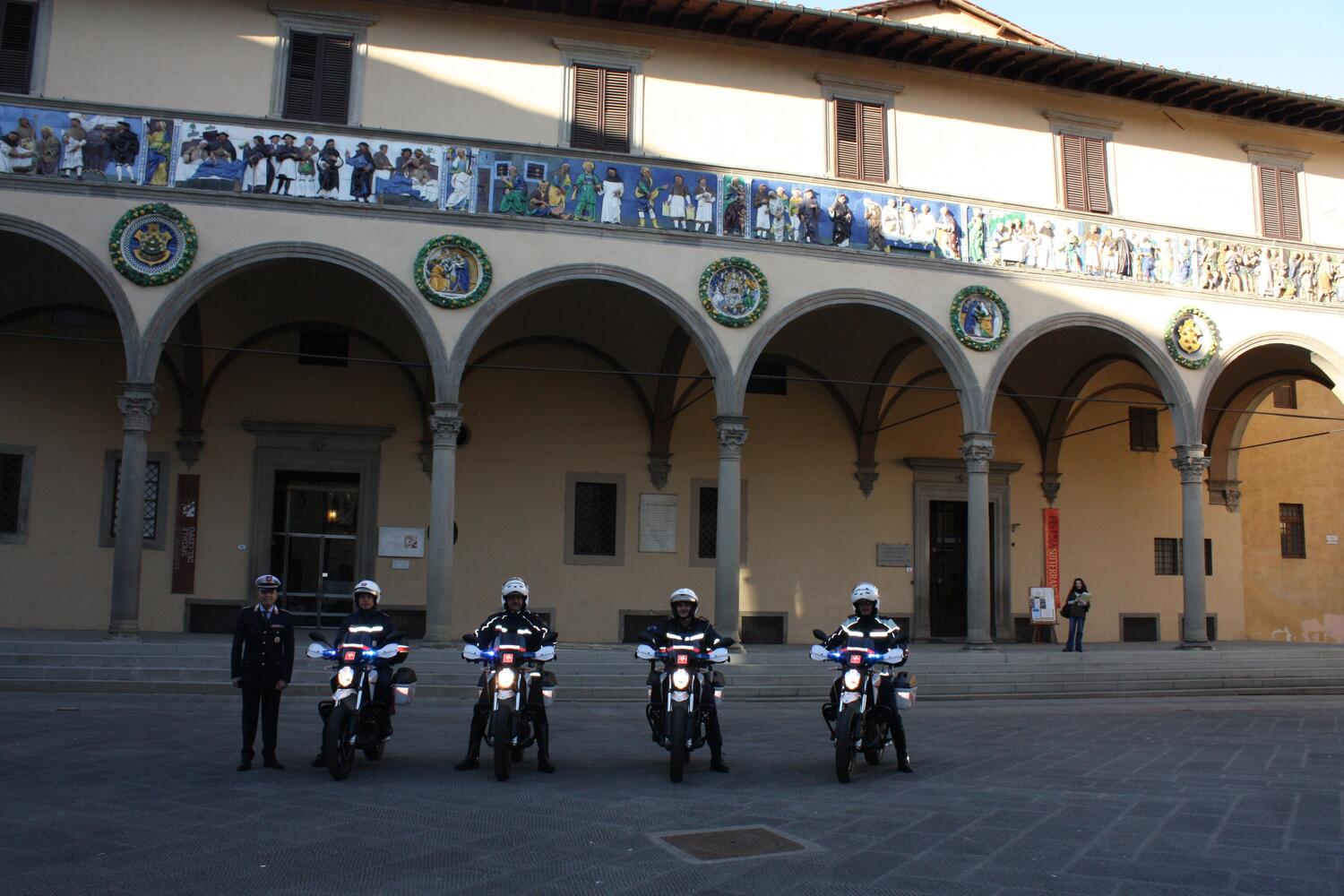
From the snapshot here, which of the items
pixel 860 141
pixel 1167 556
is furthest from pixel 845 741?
pixel 1167 556

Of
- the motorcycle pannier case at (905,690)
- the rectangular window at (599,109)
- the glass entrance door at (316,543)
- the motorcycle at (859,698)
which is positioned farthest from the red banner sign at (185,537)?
the motorcycle pannier case at (905,690)

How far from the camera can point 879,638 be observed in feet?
25.4

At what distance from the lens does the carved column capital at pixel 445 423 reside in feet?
45.9

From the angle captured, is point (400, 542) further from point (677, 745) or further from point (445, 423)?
point (677, 745)

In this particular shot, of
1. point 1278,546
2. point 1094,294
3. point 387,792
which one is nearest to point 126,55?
point 387,792

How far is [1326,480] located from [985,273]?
36.2ft

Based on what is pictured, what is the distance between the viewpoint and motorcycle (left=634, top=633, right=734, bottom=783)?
23.9ft

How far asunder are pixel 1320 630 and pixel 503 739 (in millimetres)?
20100

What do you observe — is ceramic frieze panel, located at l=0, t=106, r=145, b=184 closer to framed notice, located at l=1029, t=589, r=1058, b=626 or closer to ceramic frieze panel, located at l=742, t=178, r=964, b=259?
ceramic frieze panel, located at l=742, t=178, r=964, b=259

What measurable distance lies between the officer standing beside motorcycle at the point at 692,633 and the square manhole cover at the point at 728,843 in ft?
→ 5.80

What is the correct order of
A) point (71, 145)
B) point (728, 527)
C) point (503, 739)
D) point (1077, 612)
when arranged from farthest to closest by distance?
1. point (1077, 612)
2. point (728, 527)
3. point (71, 145)
4. point (503, 739)

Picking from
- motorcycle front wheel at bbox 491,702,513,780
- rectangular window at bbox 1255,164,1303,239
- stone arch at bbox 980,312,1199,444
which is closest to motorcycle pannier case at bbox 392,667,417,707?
motorcycle front wheel at bbox 491,702,513,780

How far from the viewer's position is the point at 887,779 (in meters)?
7.50

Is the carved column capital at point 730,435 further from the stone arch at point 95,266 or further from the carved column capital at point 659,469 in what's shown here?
the stone arch at point 95,266
